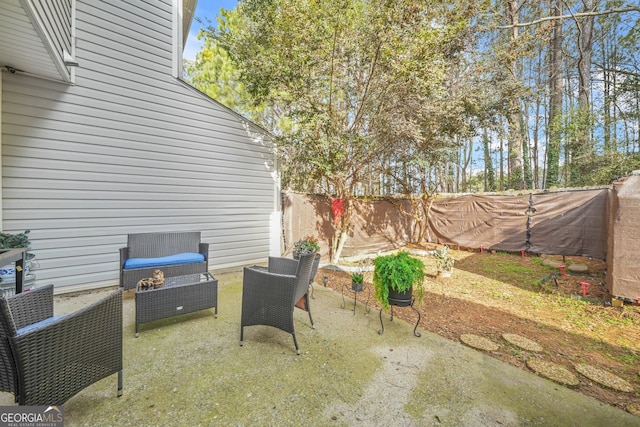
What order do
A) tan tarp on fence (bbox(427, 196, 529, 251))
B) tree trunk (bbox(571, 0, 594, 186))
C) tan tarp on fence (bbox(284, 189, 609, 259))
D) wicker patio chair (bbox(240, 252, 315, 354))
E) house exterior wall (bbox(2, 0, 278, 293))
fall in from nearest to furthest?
1. wicker patio chair (bbox(240, 252, 315, 354))
2. house exterior wall (bbox(2, 0, 278, 293))
3. tan tarp on fence (bbox(284, 189, 609, 259))
4. tan tarp on fence (bbox(427, 196, 529, 251))
5. tree trunk (bbox(571, 0, 594, 186))

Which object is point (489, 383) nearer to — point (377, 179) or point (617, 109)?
point (377, 179)

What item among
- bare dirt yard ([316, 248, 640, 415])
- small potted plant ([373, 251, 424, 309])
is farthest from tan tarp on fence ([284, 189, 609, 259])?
small potted plant ([373, 251, 424, 309])

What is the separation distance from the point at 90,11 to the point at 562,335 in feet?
24.8

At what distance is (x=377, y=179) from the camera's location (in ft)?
24.7

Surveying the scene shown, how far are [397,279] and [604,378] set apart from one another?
5.76 feet

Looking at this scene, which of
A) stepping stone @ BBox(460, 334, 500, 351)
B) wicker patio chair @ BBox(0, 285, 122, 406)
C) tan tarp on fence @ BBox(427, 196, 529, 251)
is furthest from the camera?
tan tarp on fence @ BBox(427, 196, 529, 251)

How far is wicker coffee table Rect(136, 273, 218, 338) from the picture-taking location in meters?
2.62

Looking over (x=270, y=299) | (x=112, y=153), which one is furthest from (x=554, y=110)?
(x=112, y=153)

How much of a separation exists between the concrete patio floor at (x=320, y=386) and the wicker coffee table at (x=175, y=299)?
0.22m

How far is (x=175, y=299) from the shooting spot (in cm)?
278

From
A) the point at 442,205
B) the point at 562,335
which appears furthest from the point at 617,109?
the point at 562,335

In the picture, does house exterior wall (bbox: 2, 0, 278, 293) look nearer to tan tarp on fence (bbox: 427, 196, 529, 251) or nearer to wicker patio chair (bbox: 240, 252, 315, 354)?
wicker patio chair (bbox: 240, 252, 315, 354)

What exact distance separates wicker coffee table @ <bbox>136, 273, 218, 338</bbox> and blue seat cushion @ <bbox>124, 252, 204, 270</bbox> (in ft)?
2.07

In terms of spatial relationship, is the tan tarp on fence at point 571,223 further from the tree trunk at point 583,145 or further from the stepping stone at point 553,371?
the stepping stone at point 553,371
